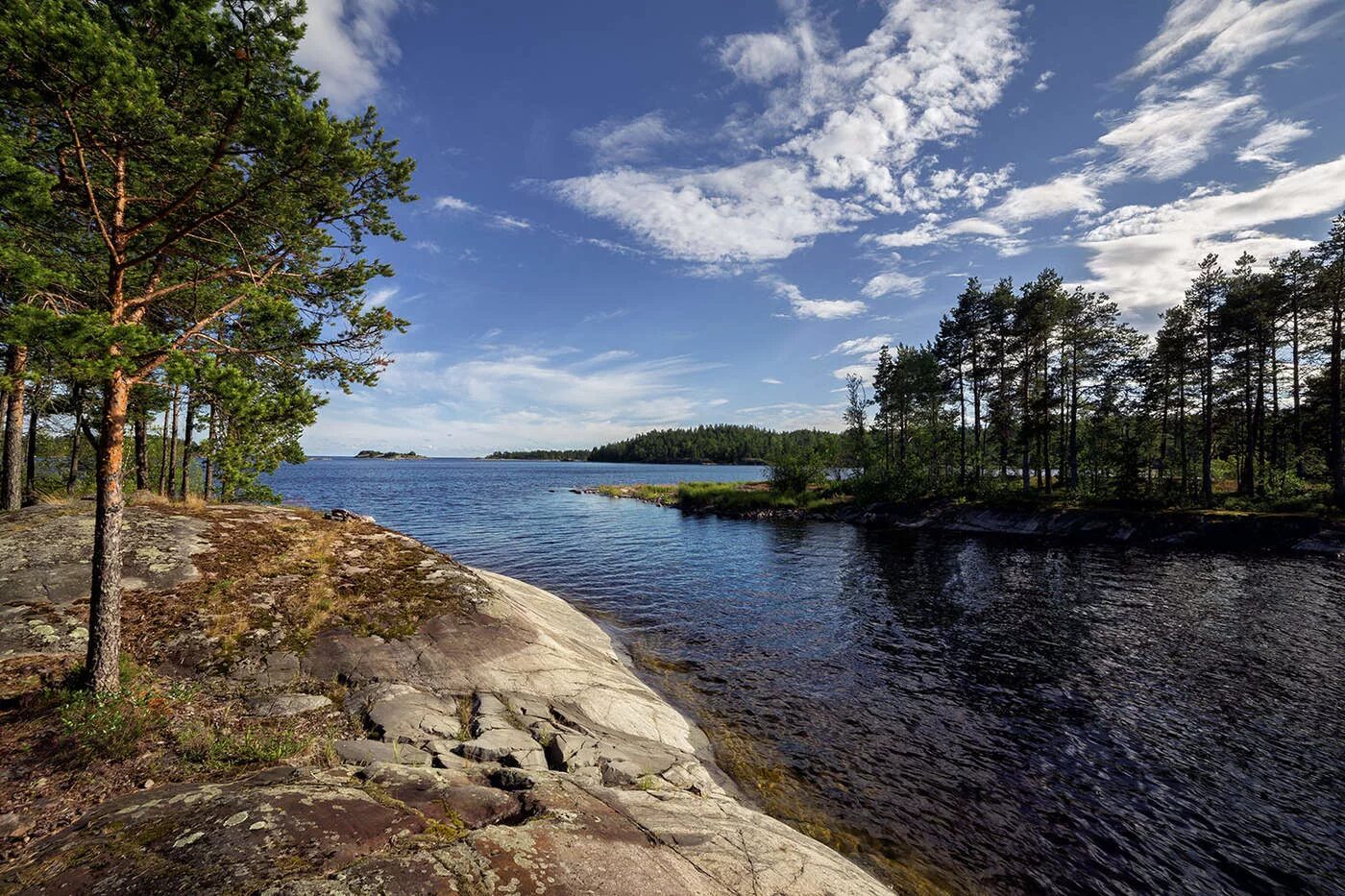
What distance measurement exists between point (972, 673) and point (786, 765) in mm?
7517

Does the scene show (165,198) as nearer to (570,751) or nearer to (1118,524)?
(570,751)

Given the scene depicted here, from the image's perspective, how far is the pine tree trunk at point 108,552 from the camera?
686cm

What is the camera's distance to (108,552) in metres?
7.07

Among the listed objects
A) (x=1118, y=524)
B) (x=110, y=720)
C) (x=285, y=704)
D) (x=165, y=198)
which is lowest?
(x=285, y=704)

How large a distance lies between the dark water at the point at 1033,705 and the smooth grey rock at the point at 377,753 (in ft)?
19.0

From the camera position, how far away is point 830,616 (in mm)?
19047

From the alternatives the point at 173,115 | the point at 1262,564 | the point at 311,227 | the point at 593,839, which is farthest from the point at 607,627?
the point at 1262,564

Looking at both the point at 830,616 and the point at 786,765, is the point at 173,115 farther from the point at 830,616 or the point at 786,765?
the point at 830,616

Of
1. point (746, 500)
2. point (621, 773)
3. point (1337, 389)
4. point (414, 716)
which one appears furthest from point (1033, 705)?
point (746, 500)

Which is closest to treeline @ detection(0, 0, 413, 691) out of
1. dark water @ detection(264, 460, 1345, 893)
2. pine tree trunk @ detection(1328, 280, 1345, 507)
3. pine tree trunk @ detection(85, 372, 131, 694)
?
pine tree trunk @ detection(85, 372, 131, 694)

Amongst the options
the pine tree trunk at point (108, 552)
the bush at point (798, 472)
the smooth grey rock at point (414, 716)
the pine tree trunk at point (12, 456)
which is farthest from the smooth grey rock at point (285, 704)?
the bush at point (798, 472)

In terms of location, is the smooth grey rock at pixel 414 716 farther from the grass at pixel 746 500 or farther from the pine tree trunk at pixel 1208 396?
the pine tree trunk at pixel 1208 396

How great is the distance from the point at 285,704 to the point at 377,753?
2.30m

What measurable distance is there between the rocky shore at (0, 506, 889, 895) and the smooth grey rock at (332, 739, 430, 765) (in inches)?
1.4
